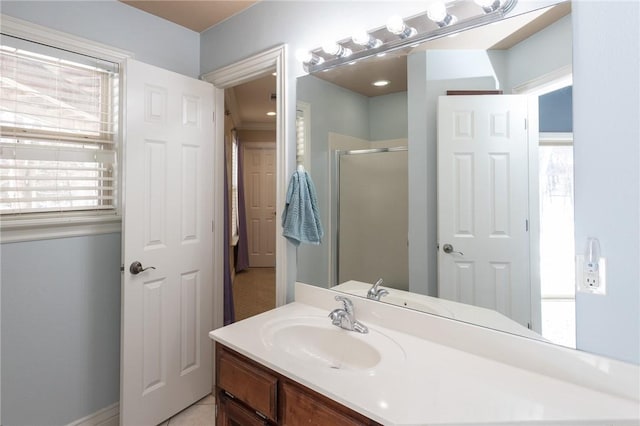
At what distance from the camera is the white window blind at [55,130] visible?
5.24 ft

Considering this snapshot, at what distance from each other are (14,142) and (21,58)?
411 millimetres

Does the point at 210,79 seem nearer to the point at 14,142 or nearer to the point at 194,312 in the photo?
the point at 14,142

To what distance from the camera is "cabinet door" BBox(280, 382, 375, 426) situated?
91 cm

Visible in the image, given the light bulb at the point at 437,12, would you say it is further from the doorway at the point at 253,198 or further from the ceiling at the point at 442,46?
the doorway at the point at 253,198

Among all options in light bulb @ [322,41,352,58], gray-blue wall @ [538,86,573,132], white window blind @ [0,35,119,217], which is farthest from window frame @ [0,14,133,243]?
gray-blue wall @ [538,86,573,132]

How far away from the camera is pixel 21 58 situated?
162 cm

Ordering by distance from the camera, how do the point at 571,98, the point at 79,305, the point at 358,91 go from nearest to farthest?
the point at 571,98
the point at 358,91
the point at 79,305

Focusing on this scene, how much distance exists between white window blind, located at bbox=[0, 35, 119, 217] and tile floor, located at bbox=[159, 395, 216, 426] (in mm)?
1301

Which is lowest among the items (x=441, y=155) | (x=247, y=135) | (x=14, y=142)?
(x=441, y=155)

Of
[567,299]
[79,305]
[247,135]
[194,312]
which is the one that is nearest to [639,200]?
[567,299]

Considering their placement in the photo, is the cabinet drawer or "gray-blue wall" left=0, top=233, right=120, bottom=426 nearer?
the cabinet drawer

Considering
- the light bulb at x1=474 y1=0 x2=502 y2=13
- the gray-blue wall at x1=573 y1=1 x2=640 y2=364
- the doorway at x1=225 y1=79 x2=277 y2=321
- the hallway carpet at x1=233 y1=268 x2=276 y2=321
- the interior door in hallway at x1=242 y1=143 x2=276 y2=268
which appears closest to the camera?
the gray-blue wall at x1=573 y1=1 x2=640 y2=364

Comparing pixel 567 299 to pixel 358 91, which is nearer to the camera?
pixel 567 299

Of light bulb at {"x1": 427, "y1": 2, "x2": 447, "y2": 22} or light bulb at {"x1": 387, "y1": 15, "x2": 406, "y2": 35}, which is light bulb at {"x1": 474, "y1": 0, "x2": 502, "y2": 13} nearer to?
light bulb at {"x1": 427, "y1": 2, "x2": 447, "y2": 22}
